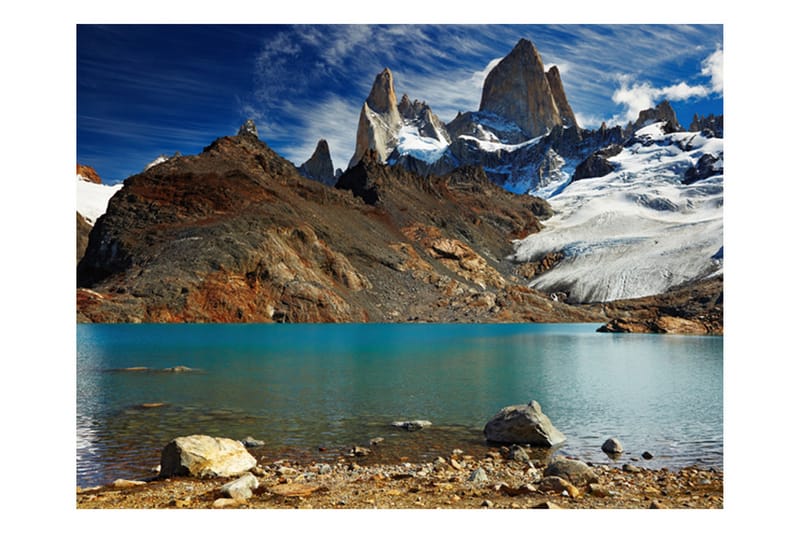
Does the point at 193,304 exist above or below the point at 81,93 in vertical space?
below

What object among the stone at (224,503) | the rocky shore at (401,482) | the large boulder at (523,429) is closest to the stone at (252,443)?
the rocky shore at (401,482)

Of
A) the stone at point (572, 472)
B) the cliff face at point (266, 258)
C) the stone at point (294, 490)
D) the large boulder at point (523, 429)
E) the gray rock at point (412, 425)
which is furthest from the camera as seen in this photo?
the cliff face at point (266, 258)

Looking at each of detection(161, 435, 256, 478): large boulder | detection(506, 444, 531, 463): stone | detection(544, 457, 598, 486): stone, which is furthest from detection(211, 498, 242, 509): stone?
detection(506, 444, 531, 463): stone

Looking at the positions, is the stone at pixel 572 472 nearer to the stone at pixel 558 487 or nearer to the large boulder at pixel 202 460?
the stone at pixel 558 487

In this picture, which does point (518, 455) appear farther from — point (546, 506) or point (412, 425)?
point (546, 506)

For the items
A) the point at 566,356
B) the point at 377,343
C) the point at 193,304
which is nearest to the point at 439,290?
the point at 193,304

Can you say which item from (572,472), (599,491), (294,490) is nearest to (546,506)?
(599,491)

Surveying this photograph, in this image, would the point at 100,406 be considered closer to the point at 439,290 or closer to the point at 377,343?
the point at 377,343
